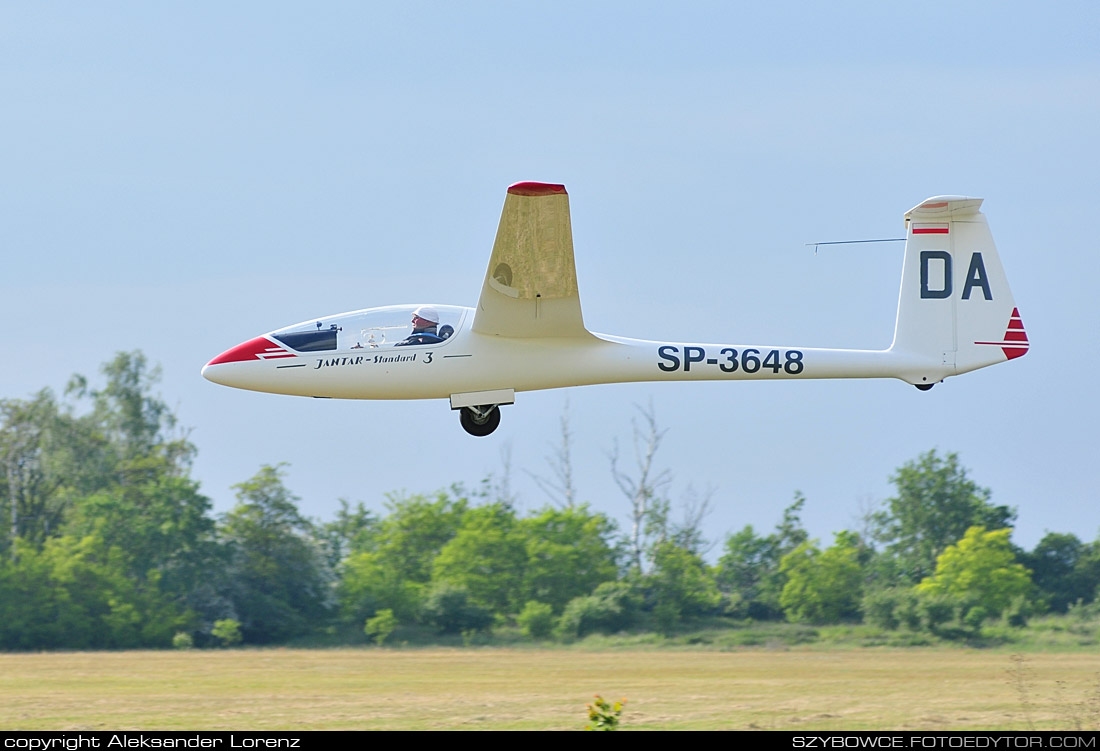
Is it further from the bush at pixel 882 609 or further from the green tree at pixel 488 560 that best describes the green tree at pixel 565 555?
the bush at pixel 882 609

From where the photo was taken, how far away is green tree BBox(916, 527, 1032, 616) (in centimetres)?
5766

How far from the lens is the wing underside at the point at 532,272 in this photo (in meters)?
17.8

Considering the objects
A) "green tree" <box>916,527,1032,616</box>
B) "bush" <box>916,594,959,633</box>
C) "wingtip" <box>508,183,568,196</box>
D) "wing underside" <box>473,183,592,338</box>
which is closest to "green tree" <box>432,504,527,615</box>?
"bush" <box>916,594,959,633</box>

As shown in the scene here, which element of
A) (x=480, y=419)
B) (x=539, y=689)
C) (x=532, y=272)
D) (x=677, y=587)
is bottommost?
(x=539, y=689)

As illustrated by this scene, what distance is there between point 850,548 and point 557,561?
14321 millimetres

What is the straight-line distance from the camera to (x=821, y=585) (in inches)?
2293

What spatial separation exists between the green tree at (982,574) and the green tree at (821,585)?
3.06m

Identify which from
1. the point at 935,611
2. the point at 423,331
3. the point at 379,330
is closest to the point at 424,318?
the point at 423,331

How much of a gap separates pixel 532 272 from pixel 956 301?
23.3 ft

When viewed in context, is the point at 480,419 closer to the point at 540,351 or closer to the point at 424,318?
the point at 540,351

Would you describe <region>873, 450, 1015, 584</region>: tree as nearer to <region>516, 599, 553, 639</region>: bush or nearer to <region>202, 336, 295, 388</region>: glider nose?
<region>516, 599, 553, 639</region>: bush

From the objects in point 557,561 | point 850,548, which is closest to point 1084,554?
point 850,548

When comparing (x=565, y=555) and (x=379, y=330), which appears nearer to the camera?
(x=379, y=330)

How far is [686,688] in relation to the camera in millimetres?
37469
